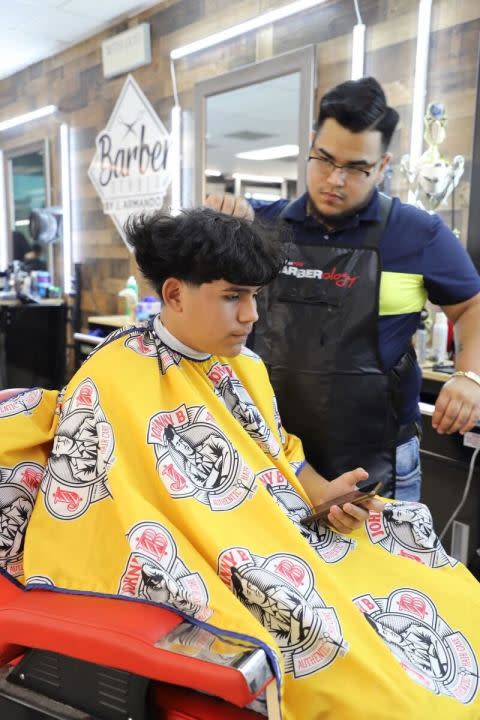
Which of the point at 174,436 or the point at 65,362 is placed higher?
the point at 174,436

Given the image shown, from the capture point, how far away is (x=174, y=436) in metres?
1.11

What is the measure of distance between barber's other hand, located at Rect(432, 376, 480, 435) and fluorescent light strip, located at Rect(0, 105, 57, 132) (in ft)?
14.4

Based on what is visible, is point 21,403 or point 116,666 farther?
point 21,403

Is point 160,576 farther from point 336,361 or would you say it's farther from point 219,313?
point 336,361

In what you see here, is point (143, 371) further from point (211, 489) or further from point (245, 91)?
point (245, 91)

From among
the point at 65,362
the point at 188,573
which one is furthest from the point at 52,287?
the point at 188,573

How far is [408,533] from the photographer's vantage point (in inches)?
46.3

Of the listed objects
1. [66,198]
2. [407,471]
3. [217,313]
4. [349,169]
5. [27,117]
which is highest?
[27,117]

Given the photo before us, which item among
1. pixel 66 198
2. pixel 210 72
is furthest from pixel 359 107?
pixel 66 198

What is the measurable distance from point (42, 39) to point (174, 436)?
13.8 feet

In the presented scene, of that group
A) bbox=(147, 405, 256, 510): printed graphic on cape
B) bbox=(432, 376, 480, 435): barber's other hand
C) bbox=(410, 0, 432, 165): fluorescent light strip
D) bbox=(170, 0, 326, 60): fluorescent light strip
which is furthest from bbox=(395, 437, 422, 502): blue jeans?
bbox=(170, 0, 326, 60): fluorescent light strip

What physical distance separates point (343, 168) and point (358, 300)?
0.29 meters

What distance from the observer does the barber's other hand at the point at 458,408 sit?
120 cm

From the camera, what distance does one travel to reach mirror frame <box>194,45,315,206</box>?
2785 millimetres
